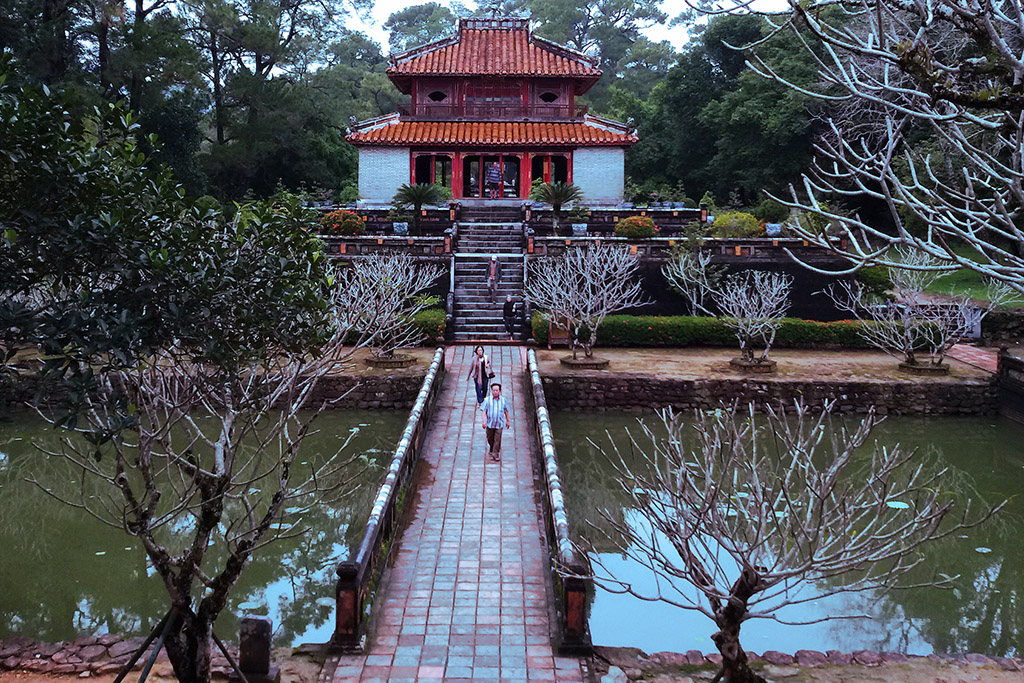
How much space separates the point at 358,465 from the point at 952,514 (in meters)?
8.73

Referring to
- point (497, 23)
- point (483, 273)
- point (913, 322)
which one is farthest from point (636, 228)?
point (497, 23)

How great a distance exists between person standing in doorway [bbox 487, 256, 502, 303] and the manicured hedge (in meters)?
2.24

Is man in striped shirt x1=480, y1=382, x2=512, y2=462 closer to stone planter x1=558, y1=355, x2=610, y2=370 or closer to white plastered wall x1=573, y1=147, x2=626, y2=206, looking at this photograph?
stone planter x1=558, y1=355, x2=610, y2=370

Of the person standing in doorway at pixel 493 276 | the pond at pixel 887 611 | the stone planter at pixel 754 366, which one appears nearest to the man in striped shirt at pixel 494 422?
the pond at pixel 887 611

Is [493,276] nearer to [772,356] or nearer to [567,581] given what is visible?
[772,356]

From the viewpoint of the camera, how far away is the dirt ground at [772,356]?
17.4 meters

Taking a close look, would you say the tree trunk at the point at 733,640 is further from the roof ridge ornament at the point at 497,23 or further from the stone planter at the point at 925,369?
the roof ridge ornament at the point at 497,23

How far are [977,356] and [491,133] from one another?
1846 cm

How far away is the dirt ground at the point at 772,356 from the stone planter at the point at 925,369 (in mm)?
158

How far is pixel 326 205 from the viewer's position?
2853 cm

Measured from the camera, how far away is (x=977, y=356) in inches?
800

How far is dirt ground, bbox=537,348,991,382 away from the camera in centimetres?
1742

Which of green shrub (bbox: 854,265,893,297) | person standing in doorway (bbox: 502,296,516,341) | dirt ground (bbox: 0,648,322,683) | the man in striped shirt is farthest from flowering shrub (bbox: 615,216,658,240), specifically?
dirt ground (bbox: 0,648,322,683)

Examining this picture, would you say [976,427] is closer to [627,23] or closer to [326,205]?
[326,205]
